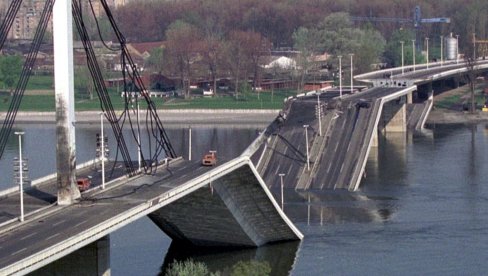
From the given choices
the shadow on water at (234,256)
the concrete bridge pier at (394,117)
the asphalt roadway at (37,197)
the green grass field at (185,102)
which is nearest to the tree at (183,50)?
the green grass field at (185,102)

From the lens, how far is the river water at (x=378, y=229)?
1254 inches

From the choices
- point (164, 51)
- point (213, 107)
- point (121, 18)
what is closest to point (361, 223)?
point (213, 107)

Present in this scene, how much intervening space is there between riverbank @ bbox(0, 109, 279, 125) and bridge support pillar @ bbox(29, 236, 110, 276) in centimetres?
3987

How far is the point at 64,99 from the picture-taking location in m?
28.6

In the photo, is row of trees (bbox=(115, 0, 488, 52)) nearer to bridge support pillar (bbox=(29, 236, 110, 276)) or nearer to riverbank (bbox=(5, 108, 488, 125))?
riverbank (bbox=(5, 108, 488, 125))

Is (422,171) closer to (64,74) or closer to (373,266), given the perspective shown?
(373,266)

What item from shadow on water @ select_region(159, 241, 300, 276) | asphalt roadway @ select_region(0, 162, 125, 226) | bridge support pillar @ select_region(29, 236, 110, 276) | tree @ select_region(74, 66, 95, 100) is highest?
tree @ select_region(74, 66, 95, 100)

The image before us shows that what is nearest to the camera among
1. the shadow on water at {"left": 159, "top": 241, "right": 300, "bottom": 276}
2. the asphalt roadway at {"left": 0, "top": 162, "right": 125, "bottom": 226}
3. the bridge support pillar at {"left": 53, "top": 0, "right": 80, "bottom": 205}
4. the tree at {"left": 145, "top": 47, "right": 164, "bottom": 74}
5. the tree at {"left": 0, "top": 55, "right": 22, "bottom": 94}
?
the asphalt roadway at {"left": 0, "top": 162, "right": 125, "bottom": 226}

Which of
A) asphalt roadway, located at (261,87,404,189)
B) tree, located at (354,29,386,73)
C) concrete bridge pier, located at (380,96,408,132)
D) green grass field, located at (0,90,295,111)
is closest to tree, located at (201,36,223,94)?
green grass field, located at (0,90,295,111)

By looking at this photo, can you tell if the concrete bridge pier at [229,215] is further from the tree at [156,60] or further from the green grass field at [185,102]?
the tree at [156,60]

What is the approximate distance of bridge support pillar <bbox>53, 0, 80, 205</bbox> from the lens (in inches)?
1123

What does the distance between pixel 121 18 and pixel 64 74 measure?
293 feet

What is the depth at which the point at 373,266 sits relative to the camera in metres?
31.5

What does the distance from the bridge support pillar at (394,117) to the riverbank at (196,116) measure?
6.36 metres
